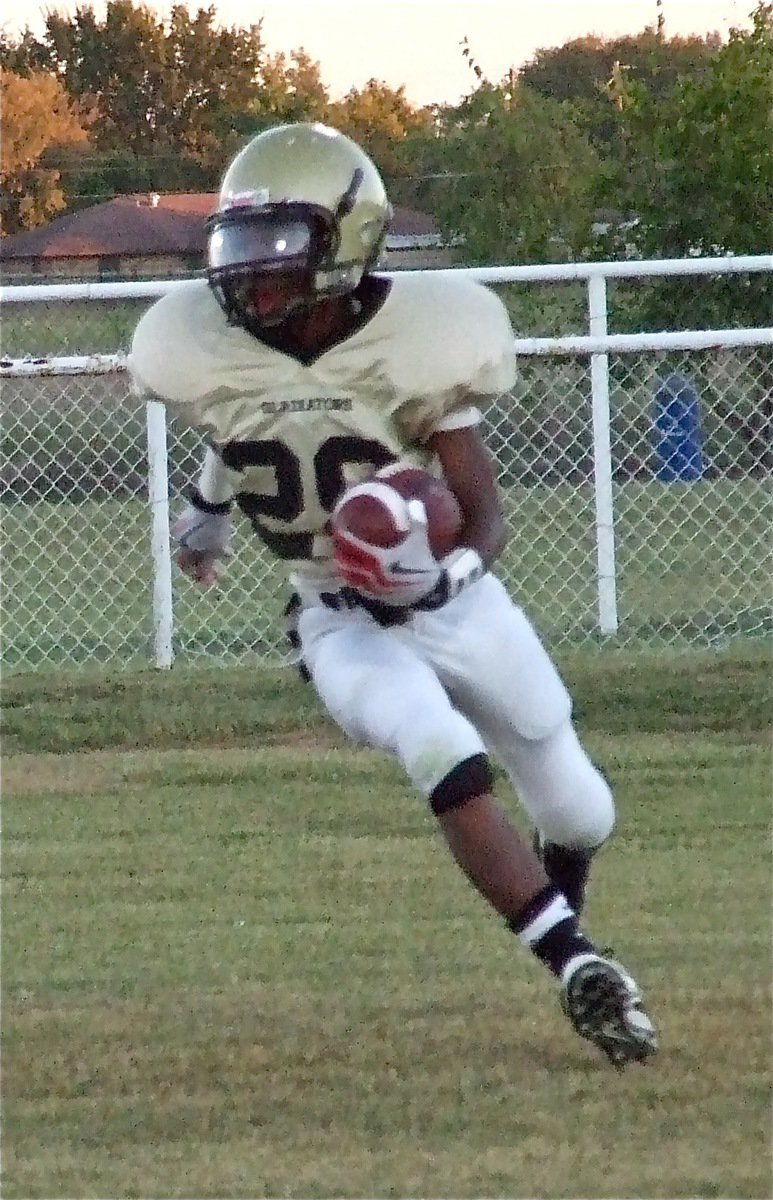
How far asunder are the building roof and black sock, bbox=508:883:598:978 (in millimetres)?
32143

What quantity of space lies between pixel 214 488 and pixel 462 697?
30.2 inches

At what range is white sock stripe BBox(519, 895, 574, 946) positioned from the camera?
13.0ft

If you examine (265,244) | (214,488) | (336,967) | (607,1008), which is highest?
(265,244)

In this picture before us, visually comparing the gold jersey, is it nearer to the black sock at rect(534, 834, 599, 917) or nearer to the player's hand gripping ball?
the player's hand gripping ball

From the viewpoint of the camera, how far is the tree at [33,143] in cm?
4228

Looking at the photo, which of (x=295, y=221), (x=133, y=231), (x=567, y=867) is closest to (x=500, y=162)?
(x=133, y=231)

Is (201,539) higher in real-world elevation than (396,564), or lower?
lower

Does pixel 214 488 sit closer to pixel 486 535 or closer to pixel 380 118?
pixel 486 535

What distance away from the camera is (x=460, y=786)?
3.97 meters

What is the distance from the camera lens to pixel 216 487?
4.69 meters

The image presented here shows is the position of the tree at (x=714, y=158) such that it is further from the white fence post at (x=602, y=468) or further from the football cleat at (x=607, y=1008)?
the football cleat at (x=607, y=1008)

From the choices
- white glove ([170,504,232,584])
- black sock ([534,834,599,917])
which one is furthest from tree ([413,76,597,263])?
black sock ([534,834,599,917])

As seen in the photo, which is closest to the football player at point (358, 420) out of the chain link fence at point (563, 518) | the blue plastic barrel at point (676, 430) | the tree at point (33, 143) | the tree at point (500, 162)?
the chain link fence at point (563, 518)

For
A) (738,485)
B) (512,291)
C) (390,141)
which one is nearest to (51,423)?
(512,291)
